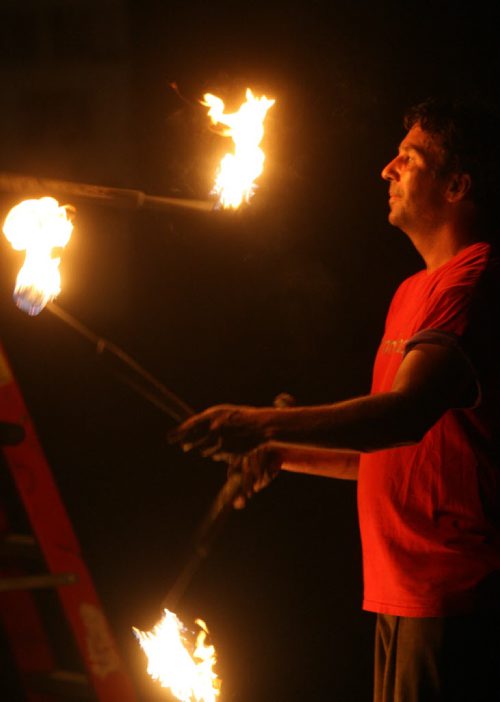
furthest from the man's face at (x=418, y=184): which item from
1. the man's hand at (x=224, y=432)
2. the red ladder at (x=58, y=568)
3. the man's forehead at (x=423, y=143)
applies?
the red ladder at (x=58, y=568)

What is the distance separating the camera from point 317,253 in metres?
3.92

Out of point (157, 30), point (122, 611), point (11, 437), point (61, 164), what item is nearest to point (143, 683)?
point (122, 611)

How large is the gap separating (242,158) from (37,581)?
64.1 inches

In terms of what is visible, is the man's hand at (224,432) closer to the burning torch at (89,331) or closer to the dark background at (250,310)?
the burning torch at (89,331)

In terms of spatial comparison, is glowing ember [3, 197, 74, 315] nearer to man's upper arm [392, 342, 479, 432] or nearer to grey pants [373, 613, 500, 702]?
man's upper arm [392, 342, 479, 432]

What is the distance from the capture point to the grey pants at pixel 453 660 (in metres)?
2.19

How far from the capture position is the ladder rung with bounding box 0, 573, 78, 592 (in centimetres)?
273

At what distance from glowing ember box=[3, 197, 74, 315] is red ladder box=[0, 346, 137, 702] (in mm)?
440

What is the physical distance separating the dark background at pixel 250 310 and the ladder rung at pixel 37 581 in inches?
Answer: 41.3

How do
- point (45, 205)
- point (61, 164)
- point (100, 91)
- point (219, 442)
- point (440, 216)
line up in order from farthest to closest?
point (100, 91) < point (61, 164) < point (45, 205) < point (440, 216) < point (219, 442)

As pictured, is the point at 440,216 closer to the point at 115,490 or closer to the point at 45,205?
the point at 45,205

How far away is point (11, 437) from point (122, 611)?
159 centimetres

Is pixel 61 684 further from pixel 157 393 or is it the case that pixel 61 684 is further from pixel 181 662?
pixel 157 393

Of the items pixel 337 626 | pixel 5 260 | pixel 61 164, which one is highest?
pixel 61 164
